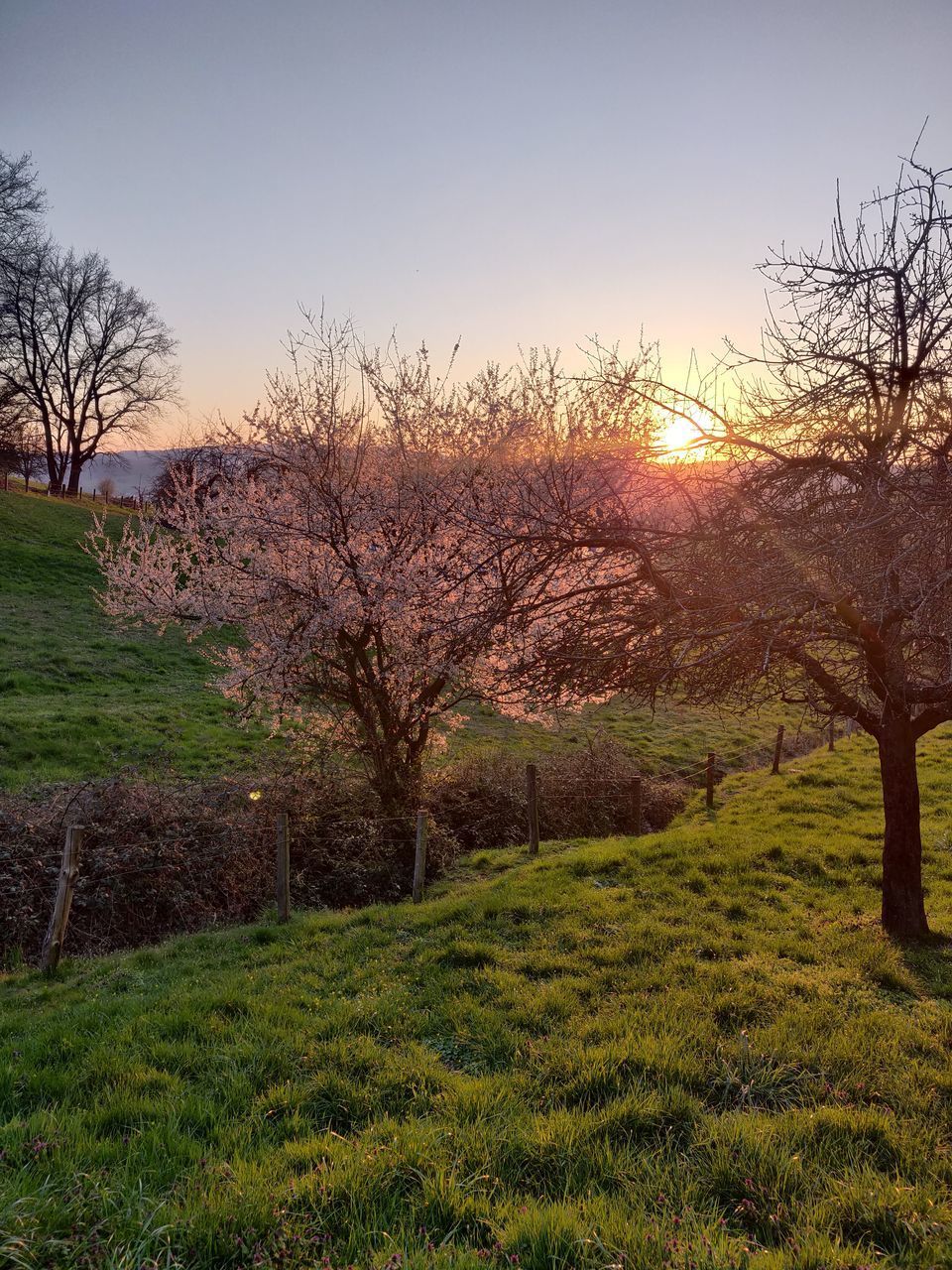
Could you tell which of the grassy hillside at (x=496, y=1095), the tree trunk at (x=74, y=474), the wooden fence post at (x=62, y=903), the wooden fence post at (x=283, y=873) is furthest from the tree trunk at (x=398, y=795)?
the tree trunk at (x=74, y=474)

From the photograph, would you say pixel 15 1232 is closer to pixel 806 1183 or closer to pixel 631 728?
pixel 806 1183

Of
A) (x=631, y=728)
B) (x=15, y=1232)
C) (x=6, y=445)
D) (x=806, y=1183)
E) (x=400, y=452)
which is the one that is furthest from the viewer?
(x=6, y=445)

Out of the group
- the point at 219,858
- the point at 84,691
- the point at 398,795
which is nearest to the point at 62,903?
the point at 219,858

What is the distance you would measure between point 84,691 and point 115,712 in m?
2.24

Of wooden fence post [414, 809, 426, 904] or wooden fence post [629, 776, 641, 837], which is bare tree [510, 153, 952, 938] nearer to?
wooden fence post [414, 809, 426, 904]

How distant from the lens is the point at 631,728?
21.3 meters

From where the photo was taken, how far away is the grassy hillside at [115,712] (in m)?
13.6

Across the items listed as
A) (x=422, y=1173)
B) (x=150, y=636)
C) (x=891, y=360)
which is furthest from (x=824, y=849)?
(x=150, y=636)

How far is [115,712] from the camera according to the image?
51.9 feet

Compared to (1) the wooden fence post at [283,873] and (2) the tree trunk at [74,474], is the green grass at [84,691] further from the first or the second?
(2) the tree trunk at [74,474]

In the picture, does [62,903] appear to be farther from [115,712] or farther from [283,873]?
[115,712]

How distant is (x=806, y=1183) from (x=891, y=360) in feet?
16.8

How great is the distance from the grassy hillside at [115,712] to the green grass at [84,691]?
3 cm

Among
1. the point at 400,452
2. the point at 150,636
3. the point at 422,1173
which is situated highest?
the point at 400,452
